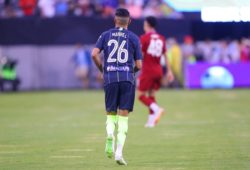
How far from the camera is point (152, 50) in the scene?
1811cm

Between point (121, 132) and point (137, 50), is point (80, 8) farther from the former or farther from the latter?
point (121, 132)

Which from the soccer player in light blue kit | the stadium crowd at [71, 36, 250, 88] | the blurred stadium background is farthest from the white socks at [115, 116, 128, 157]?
the stadium crowd at [71, 36, 250, 88]

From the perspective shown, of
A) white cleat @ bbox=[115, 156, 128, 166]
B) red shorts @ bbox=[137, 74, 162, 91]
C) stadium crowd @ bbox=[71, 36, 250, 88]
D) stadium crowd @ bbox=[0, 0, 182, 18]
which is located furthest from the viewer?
stadium crowd @ bbox=[71, 36, 250, 88]

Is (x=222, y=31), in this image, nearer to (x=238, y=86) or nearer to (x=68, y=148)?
(x=238, y=86)

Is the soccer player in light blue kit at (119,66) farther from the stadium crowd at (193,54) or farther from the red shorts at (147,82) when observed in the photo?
the stadium crowd at (193,54)

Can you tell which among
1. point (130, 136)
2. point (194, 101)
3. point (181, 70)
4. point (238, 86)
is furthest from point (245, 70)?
point (130, 136)

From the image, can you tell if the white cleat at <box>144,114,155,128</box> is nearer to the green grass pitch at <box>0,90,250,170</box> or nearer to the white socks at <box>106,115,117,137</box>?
the green grass pitch at <box>0,90,250,170</box>

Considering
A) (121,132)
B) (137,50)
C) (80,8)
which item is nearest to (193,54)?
(80,8)

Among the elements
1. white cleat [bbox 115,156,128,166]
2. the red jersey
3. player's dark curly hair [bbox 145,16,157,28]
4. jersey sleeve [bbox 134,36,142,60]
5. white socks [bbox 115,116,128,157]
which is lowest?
white cleat [bbox 115,156,128,166]

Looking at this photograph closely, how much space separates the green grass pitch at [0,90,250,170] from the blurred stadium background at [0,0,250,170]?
0.14ft

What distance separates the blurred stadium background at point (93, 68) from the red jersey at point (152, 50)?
127cm

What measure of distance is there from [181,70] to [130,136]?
67.3ft

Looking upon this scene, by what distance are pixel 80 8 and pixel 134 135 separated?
1976 centimetres

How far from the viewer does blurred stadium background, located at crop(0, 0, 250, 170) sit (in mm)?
19469
